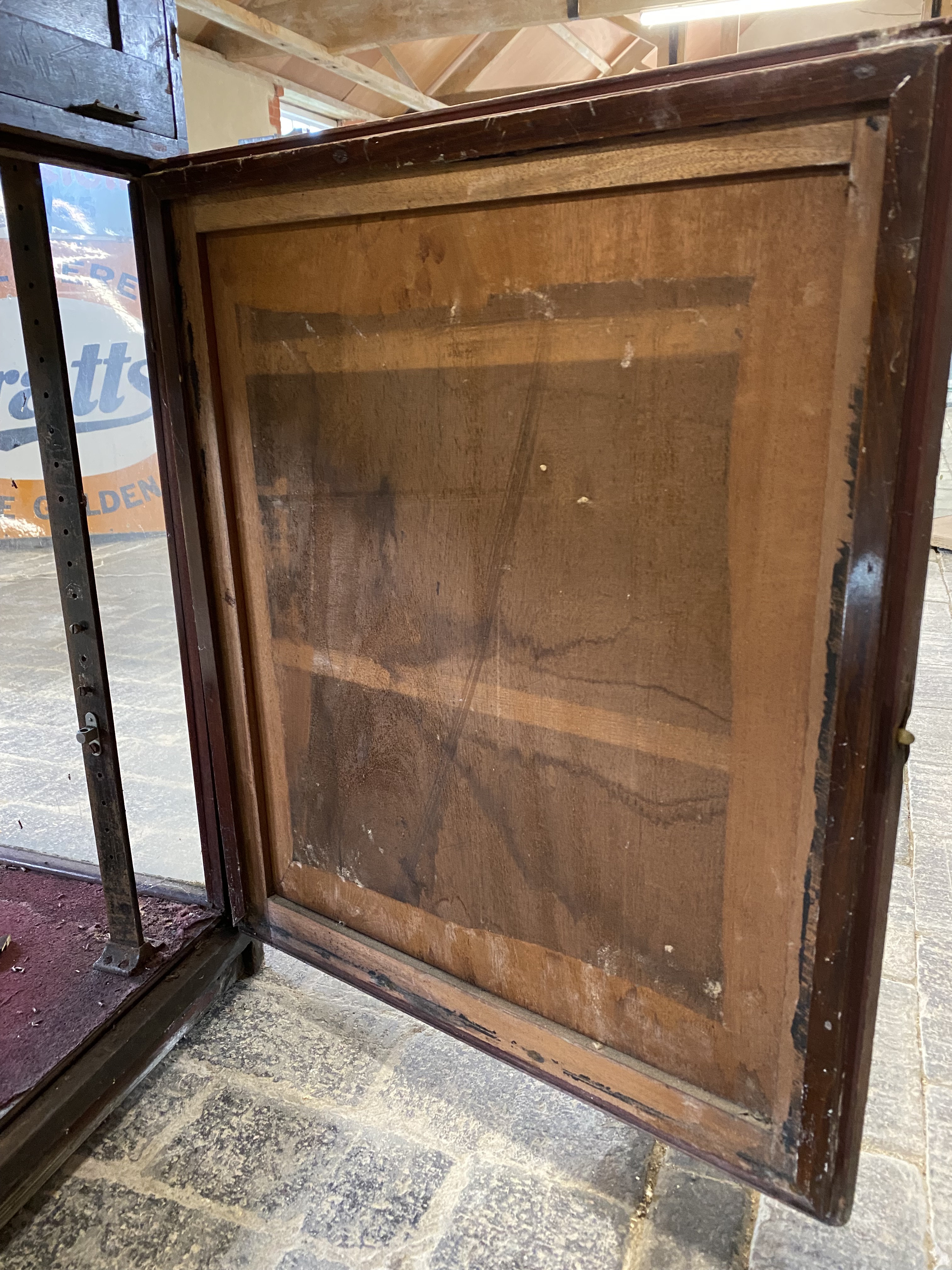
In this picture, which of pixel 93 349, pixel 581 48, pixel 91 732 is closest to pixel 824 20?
pixel 581 48

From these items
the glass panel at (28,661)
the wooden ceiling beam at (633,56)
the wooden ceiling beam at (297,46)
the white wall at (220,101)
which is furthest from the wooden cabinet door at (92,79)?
the wooden ceiling beam at (633,56)

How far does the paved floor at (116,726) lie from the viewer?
2.58 meters

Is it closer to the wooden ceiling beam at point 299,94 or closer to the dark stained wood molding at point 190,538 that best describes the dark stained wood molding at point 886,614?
the dark stained wood molding at point 190,538

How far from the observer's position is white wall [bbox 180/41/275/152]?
554cm

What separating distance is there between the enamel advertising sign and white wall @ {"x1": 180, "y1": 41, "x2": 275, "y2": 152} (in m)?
0.73

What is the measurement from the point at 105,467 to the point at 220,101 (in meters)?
2.59

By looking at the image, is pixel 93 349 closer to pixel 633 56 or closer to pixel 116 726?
pixel 116 726

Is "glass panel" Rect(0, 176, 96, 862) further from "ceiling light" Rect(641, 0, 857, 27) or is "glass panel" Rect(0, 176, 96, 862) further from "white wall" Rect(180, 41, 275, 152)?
"ceiling light" Rect(641, 0, 857, 27)

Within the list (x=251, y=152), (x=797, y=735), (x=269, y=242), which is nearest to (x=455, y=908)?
(x=797, y=735)

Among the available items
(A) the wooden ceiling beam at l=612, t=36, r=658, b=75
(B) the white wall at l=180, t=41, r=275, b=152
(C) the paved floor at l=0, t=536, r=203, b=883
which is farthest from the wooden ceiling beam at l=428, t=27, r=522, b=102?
(C) the paved floor at l=0, t=536, r=203, b=883

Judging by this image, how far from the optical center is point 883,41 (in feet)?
2.78

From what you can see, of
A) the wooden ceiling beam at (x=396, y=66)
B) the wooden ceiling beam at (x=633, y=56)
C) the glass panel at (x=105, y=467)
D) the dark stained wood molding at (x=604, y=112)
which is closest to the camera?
the dark stained wood molding at (x=604, y=112)

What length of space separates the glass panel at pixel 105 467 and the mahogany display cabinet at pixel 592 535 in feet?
7.00

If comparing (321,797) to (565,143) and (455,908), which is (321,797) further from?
(565,143)
